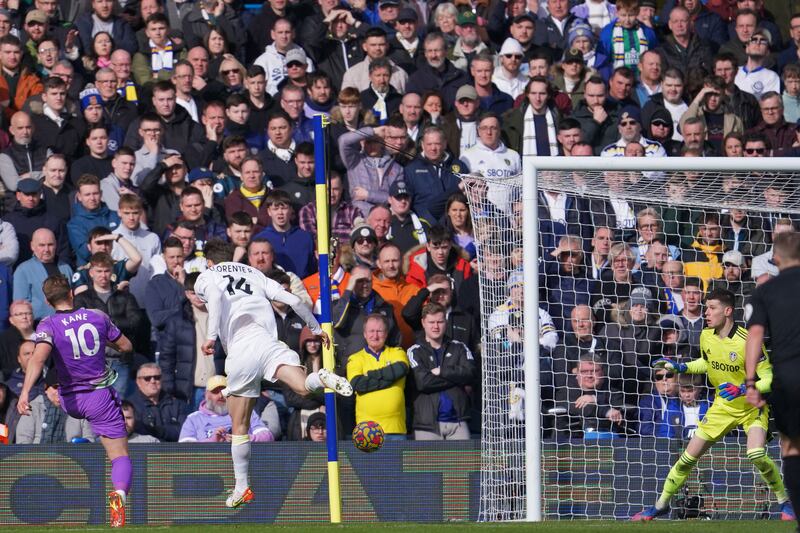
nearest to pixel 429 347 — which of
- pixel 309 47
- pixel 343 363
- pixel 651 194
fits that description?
pixel 343 363

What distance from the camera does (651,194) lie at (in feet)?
47.9

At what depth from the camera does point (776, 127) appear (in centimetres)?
1711

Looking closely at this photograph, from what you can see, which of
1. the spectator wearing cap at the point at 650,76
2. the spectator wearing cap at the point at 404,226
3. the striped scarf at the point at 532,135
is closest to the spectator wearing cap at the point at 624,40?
the spectator wearing cap at the point at 650,76

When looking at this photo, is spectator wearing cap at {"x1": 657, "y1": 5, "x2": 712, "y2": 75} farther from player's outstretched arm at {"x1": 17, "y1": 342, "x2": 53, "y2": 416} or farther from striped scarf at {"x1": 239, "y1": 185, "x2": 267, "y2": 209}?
player's outstretched arm at {"x1": 17, "y1": 342, "x2": 53, "y2": 416}

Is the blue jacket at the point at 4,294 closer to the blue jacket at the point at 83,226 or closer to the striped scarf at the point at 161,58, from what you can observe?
the blue jacket at the point at 83,226

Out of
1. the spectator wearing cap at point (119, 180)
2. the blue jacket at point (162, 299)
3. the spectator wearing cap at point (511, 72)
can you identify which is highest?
the spectator wearing cap at point (511, 72)

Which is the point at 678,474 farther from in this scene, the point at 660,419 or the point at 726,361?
the point at 660,419

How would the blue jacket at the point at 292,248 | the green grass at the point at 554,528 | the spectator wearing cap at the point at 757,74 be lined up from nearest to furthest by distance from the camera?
the green grass at the point at 554,528, the blue jacket at the point at 292,248, the spectator wearing cap at the point at 757,74

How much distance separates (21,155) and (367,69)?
444 centimetres

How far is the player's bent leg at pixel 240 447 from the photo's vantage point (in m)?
11.9

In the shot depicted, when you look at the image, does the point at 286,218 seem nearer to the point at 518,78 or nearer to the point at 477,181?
the point at 477,181

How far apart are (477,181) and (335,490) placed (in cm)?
380

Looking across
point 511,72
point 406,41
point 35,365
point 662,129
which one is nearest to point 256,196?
point 406,41

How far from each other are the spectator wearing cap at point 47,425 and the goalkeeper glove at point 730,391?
6.53 metres
